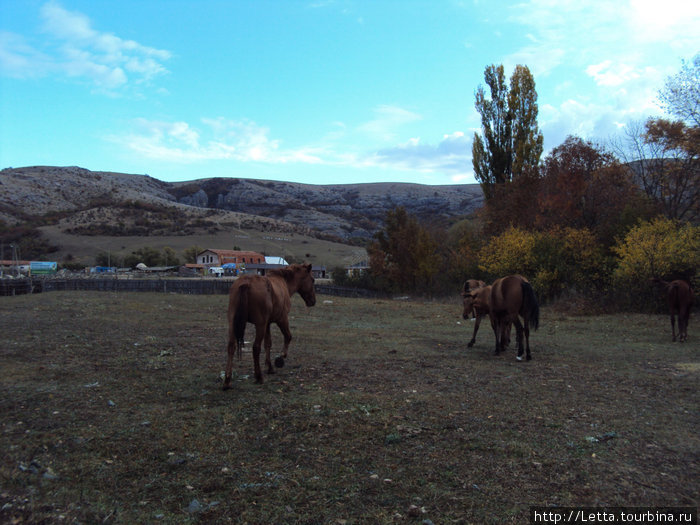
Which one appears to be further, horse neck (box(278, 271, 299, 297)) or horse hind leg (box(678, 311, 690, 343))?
horse hind leg (box(678, 311, 690, 343))

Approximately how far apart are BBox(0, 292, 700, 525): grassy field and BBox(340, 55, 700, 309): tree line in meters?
14.7

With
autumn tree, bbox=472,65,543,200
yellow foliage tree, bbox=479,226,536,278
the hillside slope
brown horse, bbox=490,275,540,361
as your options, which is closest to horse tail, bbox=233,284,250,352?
brown horse, bbox=490,275,540,361

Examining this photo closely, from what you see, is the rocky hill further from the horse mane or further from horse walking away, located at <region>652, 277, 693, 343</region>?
the horse mane

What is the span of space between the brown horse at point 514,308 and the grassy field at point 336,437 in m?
0.78

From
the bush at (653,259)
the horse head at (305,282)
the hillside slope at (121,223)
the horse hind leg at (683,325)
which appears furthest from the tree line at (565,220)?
the hillside slope at (121,223)

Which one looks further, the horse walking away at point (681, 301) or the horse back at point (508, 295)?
the horse walking away at point (681, 301)

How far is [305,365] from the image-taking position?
8711 mm

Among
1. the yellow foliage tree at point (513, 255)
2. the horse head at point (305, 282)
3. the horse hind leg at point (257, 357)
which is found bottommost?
the horse hind leg at point (257, 357)

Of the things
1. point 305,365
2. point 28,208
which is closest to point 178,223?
point 28,208

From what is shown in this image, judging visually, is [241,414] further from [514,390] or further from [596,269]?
[596,269]

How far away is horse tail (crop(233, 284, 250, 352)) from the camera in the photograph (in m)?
6.82

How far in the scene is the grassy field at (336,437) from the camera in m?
3.44

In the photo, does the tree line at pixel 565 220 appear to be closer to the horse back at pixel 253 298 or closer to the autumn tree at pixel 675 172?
the autumn tree at pixel 675 172

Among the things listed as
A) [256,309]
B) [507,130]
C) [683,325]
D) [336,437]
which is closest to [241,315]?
[256,309]
